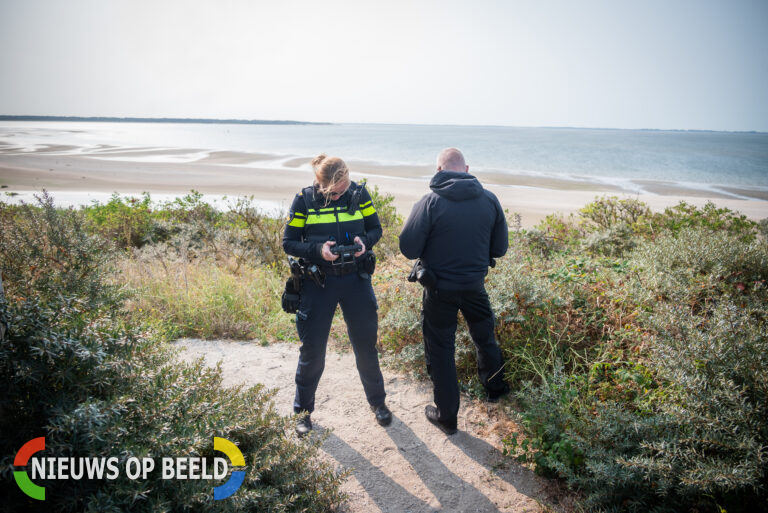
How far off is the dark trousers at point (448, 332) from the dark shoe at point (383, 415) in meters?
0.49

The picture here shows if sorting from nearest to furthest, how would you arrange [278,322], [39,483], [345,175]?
[39,483] < [345,175] < [278,322]

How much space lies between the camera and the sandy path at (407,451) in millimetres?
2863

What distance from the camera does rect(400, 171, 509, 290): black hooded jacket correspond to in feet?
10.6

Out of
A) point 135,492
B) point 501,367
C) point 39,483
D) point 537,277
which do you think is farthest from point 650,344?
point 39,483

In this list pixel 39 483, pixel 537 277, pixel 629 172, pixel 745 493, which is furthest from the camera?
pixel 629 172

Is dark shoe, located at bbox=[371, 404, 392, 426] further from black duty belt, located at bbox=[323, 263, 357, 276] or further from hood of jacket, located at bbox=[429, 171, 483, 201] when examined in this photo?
hood of jacket, located at bbox=[429, 171, 483, 201]

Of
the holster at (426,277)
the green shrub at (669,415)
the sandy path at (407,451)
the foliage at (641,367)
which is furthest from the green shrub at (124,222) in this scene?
the green shrub at (669,415)

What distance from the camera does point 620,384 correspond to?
317 cm

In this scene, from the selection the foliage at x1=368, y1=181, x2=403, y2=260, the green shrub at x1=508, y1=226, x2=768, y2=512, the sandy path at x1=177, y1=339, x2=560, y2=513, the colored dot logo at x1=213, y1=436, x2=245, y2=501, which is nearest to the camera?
the colored dot logo at x1=213, y1=436, x2=245, y2=501

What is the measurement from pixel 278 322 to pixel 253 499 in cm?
374

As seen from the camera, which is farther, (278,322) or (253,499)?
(278,322)

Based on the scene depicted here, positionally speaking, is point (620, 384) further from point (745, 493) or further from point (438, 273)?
point (438, 273)

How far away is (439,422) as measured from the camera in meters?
3.62

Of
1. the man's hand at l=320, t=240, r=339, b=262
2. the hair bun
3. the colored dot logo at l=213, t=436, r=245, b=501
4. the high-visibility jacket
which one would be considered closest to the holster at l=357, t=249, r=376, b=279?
the high-visibility jacket
